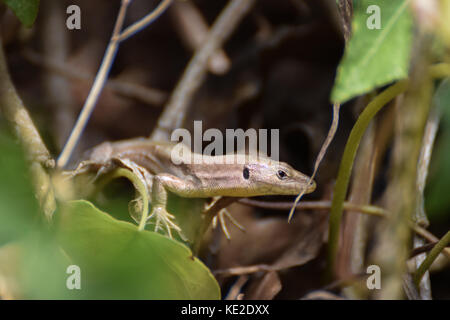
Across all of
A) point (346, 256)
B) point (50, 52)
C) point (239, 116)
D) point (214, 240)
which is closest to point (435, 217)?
point (346, 256)

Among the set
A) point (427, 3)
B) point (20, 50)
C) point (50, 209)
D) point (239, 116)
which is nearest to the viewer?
point (427, 3)

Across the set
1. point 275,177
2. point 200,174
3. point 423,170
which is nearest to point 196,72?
point 200,174

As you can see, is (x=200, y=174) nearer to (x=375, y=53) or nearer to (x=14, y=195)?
(x=14, y=195)

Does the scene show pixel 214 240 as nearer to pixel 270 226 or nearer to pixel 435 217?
pixel 270 226

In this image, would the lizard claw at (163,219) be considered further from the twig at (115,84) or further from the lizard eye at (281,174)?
the twig at (115,84)

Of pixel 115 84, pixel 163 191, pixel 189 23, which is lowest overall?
pixel 163 191

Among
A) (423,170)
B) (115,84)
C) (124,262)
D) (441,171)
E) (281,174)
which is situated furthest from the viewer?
(115,84)
